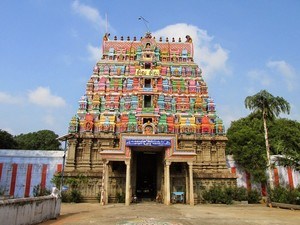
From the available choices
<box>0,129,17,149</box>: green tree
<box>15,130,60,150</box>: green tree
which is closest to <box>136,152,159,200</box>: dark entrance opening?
<box>0,129,17,149</box>: green tree

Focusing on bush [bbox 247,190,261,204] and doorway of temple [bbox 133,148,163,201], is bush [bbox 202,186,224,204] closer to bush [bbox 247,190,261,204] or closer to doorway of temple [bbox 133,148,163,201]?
bush [bbox 247,190,261,204]

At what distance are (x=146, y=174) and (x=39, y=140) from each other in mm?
30479

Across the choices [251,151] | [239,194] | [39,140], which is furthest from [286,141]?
[39,140]

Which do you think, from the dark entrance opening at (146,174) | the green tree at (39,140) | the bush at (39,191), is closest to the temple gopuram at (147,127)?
the dark entrance opening at (146,174)

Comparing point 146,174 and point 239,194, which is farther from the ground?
point 146,174

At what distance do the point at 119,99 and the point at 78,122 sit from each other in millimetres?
5223

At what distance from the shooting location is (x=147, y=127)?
25594 millimetres

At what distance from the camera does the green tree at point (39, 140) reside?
171 feet

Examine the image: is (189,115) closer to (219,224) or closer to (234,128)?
(234,128)

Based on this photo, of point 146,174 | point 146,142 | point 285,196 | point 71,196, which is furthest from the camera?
point 146,174

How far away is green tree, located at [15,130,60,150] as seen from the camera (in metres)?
52.2

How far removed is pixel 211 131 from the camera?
29.2 m

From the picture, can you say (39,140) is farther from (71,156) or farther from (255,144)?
(255,144)

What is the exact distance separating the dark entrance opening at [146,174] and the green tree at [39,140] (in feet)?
93.4
